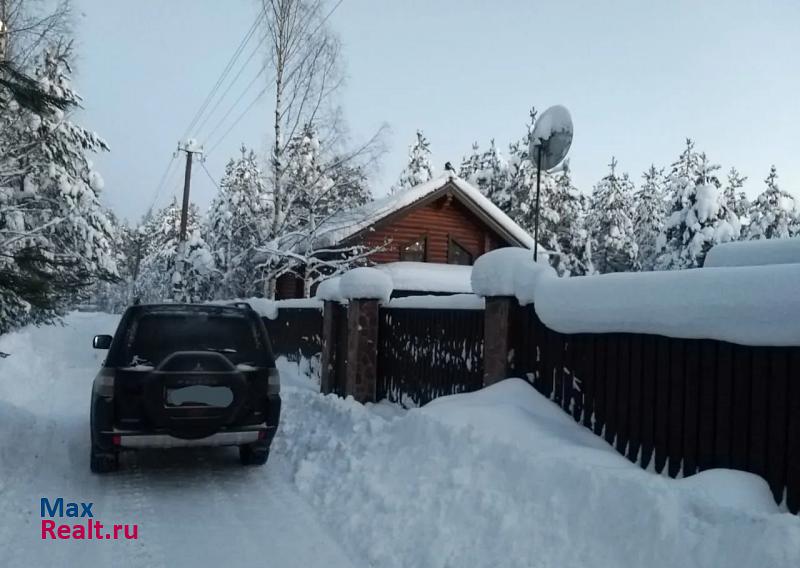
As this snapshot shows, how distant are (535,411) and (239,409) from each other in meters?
2.82

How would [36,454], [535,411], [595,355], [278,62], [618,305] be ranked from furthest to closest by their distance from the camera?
[278,62]
[36,454]
[535,411]
[595,355]
[618,305]

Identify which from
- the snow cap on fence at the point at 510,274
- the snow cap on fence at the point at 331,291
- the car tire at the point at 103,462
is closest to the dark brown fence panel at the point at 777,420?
the snow cap on fence at the point at 510,274

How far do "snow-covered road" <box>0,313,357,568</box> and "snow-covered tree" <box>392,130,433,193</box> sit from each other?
46.5 metres

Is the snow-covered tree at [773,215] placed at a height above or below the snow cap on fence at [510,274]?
above

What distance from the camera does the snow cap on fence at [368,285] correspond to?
30.2ft

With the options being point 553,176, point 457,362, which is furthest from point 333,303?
point 553,176

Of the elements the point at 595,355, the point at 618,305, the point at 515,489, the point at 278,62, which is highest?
the point at 278,62

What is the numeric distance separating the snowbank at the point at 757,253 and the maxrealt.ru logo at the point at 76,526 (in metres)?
6.28

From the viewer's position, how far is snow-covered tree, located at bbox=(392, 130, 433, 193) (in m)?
53.7

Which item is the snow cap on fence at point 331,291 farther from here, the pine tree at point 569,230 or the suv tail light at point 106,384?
the pine tree at point 569,230

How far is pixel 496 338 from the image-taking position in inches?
256

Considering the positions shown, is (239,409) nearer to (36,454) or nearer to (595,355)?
(36,454)

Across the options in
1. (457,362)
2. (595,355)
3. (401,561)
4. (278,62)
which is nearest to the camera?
(401,561)

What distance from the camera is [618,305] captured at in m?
4.83
